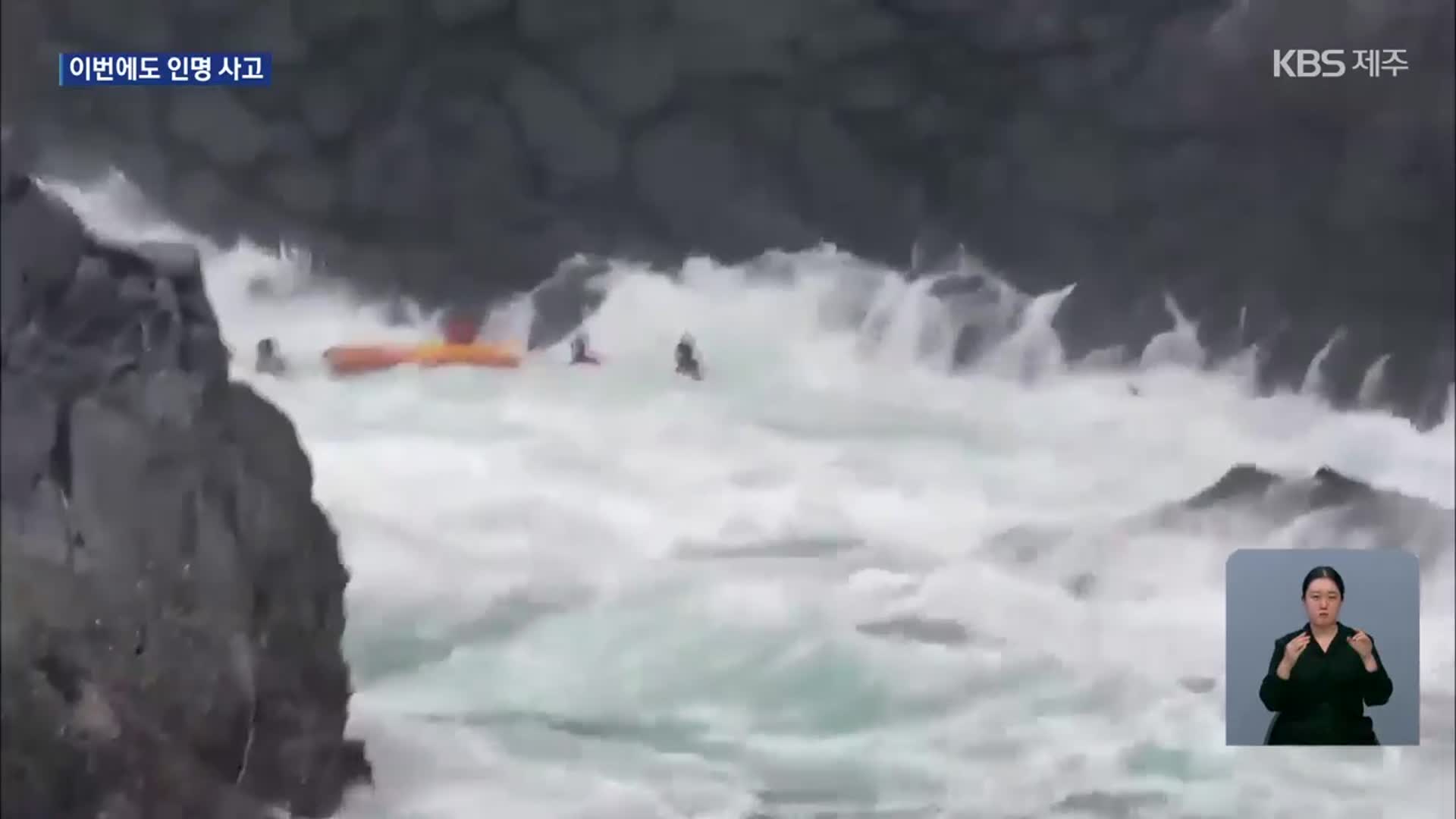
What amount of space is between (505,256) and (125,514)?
1.80 ft

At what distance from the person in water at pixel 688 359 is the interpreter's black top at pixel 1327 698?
0.77m

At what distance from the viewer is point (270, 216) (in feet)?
4.93

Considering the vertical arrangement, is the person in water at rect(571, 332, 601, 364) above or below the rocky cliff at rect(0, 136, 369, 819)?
above

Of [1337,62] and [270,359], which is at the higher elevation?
[1337,62]

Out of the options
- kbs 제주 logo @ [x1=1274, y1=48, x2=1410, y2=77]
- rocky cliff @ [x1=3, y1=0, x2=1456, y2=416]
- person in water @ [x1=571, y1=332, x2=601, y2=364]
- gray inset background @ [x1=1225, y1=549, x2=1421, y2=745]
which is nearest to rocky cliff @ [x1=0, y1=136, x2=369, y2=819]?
rocky cliff @ [x1=3, y1=0, x2=1456, y2=416]

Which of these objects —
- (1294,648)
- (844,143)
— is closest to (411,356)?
(844,143)

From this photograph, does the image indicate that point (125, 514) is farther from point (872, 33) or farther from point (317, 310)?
point (872, 33)

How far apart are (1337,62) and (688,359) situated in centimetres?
85

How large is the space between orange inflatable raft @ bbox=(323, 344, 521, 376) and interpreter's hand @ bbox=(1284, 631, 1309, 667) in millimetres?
978

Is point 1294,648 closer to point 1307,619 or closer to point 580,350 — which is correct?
point 1307,619

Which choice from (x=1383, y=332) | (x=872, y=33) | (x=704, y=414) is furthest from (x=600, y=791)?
(x=1383, y=332)

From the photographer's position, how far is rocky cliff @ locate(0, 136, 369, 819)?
4.76ft

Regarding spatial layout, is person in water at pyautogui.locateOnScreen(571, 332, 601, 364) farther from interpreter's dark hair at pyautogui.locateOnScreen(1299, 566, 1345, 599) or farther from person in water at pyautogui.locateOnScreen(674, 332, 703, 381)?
interpreter's dark hair at pyautogui.locateOnScreen(1299, 566, 1345, 599)

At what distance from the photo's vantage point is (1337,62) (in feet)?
4.79
